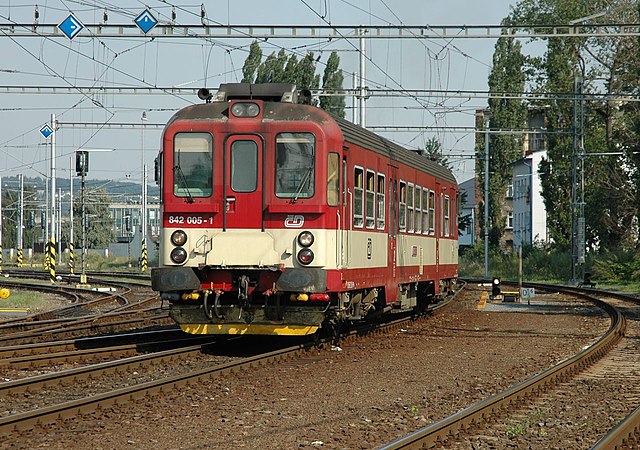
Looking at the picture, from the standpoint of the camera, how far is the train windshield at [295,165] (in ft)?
46.8

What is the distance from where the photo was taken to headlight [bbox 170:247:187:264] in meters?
14.4

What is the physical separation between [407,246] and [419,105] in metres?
19.4

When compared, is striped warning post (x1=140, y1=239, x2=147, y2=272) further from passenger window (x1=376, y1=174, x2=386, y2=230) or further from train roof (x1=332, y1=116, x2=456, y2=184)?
passenger window (x1=376, y1=174, x2=386, y2=230)

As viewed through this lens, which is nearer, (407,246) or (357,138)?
(357,138)

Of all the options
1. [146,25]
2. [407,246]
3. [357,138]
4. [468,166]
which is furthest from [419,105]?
[468,166]

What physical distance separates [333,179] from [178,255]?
7.55ft

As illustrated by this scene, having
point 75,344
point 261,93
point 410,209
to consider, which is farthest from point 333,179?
point 410,209

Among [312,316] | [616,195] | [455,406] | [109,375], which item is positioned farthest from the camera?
[616,195]

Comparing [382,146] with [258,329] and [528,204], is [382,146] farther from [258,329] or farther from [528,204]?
[528,204]

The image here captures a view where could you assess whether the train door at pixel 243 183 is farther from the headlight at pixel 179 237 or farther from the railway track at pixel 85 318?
the railway track at pixel 85 318

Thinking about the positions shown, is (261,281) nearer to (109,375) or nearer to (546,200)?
(109,375)

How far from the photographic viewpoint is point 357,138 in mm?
15750

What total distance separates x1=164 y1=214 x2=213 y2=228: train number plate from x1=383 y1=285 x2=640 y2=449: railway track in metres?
4.91

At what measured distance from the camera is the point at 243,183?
47.2ft
